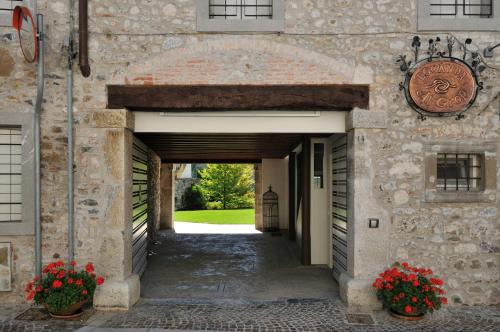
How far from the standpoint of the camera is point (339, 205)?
7.07 m

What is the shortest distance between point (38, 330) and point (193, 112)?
11.8 feet

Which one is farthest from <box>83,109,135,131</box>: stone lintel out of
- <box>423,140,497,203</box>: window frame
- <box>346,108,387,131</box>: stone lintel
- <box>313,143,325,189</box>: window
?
<box>423,140,497,203</box>: window frame

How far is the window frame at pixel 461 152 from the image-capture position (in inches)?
228

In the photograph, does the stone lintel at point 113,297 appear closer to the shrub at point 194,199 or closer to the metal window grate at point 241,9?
the metal window grate at point 241,9

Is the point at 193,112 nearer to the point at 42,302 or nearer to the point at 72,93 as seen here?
the point at 72,93

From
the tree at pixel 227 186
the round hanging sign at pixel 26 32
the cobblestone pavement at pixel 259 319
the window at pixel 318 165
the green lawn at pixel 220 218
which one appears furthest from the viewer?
the tree at pixel 227 186

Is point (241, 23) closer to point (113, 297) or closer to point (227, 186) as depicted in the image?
point (113, 297)

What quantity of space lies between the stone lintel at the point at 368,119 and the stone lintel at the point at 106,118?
341 centimetres

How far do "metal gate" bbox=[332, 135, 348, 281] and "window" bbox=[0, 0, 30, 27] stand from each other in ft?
17.7

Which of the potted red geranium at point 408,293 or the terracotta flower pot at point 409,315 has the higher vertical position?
the potted red geranium at point 408,293

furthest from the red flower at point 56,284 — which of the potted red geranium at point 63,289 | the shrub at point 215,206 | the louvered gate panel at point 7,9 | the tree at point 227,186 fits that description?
the tree at point 227,186

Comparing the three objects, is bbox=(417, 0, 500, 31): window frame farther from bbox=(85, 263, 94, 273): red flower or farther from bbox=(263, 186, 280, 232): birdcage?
bbox=(263, 186, 280, 232): birdcage

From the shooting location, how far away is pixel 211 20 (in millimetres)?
5711

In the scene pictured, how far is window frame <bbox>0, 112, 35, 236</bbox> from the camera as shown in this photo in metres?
5.67
